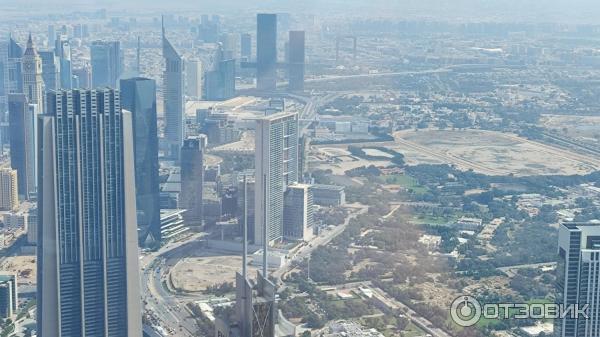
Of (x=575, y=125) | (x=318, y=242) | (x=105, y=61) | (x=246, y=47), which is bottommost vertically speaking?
(x=318, y=242)

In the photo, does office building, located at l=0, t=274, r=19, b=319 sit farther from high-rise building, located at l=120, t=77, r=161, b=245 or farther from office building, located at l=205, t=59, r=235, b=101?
office building, located at l=205, t=59, r=235, b=101

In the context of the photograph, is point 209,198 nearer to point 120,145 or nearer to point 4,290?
point 4,290

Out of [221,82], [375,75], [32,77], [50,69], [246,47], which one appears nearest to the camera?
[32,77]

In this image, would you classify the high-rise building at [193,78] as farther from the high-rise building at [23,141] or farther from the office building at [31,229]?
the office building at [31,229]

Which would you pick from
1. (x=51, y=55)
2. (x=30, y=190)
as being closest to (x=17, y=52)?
(x=51, y=55)

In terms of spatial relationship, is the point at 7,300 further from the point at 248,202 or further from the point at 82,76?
the point at 82,76

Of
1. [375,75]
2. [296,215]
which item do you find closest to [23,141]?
[296,215]

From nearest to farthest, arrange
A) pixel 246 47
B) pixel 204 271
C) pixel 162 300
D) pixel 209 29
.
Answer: pixel 162 300 → pixel 204 271 → pixel 209 29 → pixel 246 47
